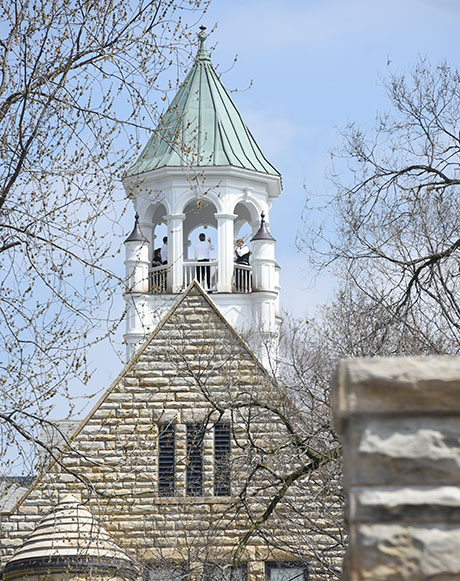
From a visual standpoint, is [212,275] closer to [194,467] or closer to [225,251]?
[225,251]

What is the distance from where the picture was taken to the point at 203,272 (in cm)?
4084

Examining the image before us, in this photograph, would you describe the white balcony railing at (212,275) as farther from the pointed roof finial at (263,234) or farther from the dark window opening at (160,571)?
the dark window opening at (160,571)

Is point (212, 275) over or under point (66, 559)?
over

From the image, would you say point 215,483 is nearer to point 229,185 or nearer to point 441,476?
point 441,476

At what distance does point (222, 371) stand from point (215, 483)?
1914mm

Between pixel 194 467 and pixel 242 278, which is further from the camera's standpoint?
pixel 242 278

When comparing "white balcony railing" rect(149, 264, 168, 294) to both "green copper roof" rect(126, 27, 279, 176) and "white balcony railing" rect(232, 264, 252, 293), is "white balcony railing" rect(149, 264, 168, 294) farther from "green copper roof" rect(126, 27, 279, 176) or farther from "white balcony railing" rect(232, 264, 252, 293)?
"green copper roof" rect(126, 27, 279, 176)

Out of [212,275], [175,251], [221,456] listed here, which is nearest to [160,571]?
[221,456]

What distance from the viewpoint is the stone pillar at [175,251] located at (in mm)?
39312

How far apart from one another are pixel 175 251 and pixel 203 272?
152 centimetres

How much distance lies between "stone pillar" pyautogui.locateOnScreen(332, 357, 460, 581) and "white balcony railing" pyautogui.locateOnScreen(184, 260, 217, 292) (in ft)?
122

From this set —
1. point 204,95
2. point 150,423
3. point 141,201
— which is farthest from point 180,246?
point 150,423

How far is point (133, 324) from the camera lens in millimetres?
39938

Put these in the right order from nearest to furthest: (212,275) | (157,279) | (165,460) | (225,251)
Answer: (165,460) < (157,279) < (225,251) < (212,275)
